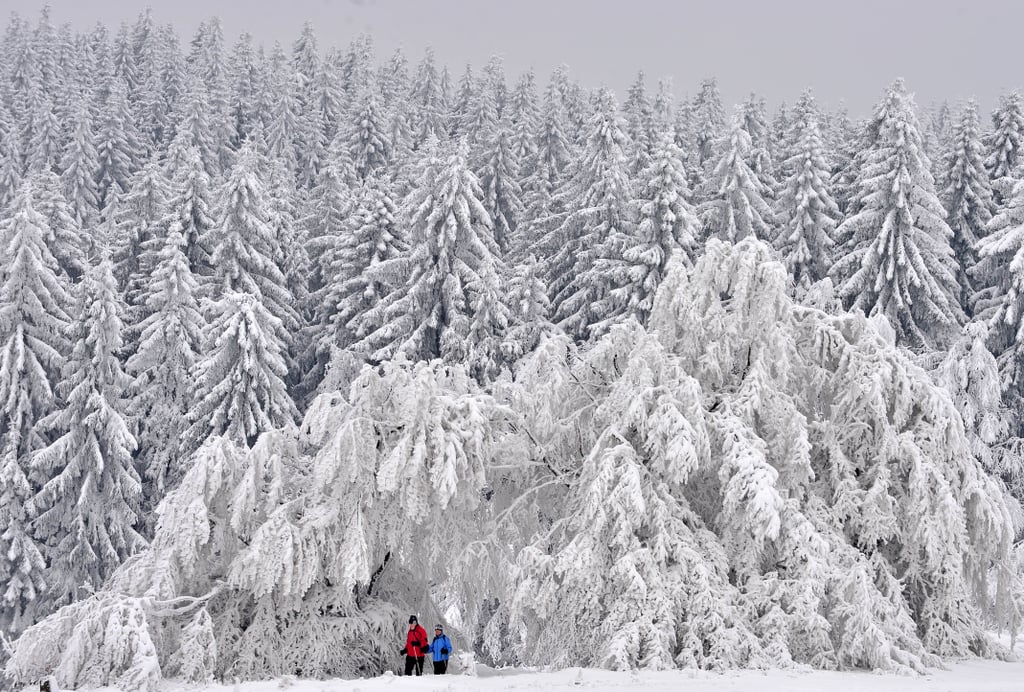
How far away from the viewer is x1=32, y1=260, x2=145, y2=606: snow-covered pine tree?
28.3m

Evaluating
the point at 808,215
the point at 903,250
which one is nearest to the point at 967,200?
the point at 808,215

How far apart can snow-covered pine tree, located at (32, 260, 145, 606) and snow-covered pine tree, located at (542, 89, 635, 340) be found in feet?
46.3

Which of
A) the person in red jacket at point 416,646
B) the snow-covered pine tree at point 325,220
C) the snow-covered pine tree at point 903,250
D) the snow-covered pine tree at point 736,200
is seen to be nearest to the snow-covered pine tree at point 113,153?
the snow-covered pine tree at point 325,220

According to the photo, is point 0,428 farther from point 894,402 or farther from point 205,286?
point 894,402

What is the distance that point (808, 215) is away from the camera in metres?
35.6

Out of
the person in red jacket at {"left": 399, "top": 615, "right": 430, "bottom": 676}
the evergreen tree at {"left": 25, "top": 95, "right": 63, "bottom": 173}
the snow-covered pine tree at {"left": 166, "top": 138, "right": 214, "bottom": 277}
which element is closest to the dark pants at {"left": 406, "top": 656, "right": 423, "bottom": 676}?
the person in red jacket at {"left": 399, "top": 615, "right": 430, "bottom": 676}

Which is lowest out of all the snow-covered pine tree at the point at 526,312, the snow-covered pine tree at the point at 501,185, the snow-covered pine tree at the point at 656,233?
the snow-covered pine tree at the point at 526,312

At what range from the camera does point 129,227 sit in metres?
37.4

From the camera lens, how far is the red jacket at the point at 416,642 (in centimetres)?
1441

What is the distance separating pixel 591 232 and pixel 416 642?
938 inches

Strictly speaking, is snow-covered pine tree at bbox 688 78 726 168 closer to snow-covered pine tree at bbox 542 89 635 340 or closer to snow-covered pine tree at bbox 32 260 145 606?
snow-covered pine tree at bbox 542 89 635 340

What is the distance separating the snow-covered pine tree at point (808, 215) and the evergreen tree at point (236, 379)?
18080mm

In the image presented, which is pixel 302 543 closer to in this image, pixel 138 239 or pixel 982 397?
pixel 982 397

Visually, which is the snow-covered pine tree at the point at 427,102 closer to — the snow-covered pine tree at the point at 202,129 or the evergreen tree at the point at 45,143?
the snow-covered pine tree at the point at 202,129
